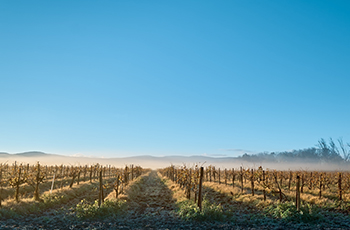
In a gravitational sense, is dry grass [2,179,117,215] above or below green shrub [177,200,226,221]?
below

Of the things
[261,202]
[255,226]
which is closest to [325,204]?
[261,202]

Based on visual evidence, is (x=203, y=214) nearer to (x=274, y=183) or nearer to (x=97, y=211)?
(x=97, y=211)

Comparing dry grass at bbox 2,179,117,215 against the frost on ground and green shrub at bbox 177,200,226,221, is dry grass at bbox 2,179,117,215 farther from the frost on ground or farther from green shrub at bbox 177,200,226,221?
green shrub at bbox 177,200,226,221

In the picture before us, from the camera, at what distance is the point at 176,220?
603 inches

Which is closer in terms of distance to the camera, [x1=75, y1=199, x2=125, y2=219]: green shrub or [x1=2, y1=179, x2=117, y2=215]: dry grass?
[x1=75, y1=199, x2=125, y2=219]: green shrub

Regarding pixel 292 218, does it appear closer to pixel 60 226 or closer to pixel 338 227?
pixel 338 227

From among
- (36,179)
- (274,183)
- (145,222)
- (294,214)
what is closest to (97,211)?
(145,222)

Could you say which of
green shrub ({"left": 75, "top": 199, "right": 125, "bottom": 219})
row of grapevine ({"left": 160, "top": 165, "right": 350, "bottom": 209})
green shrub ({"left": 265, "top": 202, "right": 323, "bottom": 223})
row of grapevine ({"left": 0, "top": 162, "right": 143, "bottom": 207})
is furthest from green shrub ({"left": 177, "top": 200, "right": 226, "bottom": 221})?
row of grapevine ({"left": 0, "top": 162, "right": 143, "bottom": 207})

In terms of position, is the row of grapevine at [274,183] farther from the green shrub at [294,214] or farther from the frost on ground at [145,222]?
the frost on ground at [145,222]

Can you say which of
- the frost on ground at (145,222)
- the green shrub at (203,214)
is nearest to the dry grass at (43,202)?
the frost on ground at (145,222)

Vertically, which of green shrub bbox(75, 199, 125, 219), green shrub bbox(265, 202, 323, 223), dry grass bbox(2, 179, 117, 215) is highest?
green shrub bbox(265, 202, 323, 223)

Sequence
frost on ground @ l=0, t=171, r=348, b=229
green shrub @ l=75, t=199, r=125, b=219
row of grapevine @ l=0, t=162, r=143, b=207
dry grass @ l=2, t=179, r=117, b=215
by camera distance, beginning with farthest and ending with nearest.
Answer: row of grapevine @ l=0, t=162, r=143, b=207 → dry grass @ l=2, t=179, r=117, b=215 → green shrub @ l=75, t=199, r=125, b=219 → frost on ground @ l=0, t=171, r=348, b=229

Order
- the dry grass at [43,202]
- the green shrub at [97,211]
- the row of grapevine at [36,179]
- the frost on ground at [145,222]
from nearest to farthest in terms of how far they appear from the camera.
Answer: the frost on ground at [145,222] < the green shrub at [97,211] < the dry grass at [43,202] < the row of grapevine at [36,179]

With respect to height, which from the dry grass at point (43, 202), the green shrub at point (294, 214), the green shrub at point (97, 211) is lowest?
the dry grass at point (43, 202)
